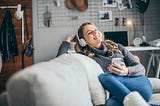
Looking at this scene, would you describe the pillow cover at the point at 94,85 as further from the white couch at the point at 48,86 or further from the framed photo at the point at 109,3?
the framed photo at the point at 109,3

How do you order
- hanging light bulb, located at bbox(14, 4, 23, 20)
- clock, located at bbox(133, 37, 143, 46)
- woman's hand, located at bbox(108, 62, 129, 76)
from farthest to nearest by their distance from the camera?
clock, located at bbox(133, 37, 143, 46)
hanging light bulb, located at bbox(14, 4, 23, 20)
woman's hand, located at bbox(108, 62, 129, 76)

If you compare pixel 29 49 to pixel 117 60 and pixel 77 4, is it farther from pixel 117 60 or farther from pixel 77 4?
pixel 117 60

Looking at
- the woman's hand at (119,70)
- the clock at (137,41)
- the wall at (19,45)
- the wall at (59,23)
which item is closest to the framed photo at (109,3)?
the wall at (59,23)

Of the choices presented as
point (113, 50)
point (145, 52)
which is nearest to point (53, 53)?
point (145, 52)

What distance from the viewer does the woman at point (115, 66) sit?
151 centimetres

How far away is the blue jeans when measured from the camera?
1473mm

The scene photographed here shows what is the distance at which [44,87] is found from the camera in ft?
3.03

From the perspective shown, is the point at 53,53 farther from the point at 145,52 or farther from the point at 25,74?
the point at 25,74

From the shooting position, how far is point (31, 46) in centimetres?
397

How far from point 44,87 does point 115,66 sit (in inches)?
35.8

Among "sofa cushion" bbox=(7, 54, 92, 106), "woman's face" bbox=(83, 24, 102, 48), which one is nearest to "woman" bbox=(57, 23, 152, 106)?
"woman's face" bbox=(83, 24, 102, 48)

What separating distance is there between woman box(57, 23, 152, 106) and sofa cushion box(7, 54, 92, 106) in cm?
42

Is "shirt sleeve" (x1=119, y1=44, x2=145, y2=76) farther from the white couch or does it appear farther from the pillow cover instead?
the white couch

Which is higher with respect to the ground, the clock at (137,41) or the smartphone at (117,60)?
the clock at (137,41)
